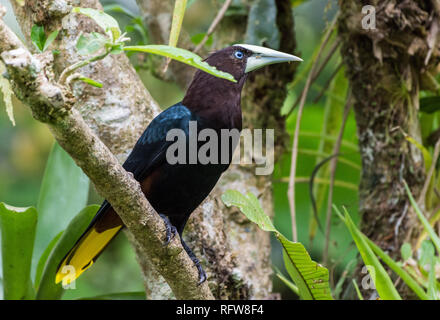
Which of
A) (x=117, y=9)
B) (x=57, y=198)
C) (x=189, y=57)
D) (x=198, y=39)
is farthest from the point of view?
(x=198, y=39)

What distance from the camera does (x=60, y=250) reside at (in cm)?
222

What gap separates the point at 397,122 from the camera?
253 centimetres

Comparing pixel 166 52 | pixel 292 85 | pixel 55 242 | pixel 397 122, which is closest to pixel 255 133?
pixel 292 85

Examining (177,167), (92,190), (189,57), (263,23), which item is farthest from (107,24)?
(92,190)

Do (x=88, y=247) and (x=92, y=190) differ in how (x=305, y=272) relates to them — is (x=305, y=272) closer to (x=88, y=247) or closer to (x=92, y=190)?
(x=88, y=247)

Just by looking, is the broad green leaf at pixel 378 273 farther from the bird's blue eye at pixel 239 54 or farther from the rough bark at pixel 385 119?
the bird's blue eye at pixel 239 54

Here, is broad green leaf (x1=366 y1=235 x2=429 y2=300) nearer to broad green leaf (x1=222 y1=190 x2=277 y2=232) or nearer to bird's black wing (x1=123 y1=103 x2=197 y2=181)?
broad green leaf (x1=222 y1=190 x2=277 y2=232)

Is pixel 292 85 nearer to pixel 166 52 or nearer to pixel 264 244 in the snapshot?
pixel 264 244

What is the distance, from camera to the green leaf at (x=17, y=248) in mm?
2012

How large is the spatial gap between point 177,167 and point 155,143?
0.38ft

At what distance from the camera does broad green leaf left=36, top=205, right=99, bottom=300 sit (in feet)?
7.16

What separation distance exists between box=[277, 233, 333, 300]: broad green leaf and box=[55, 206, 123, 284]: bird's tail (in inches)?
26.7

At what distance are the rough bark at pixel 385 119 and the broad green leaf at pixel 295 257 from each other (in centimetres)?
75

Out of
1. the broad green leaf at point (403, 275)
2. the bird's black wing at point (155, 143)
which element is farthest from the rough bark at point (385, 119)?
the bird's black wing at point (155, 143)
